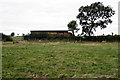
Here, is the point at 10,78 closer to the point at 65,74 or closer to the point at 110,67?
the point at 65,74

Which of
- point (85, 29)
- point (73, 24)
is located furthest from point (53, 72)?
point (73, 24)

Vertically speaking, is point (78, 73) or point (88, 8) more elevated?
point (88, 8)

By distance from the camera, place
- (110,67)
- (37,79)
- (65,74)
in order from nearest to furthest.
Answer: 1. (37,79)
2. (65,74)
3. (110,67)

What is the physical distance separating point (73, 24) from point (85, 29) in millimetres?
16510

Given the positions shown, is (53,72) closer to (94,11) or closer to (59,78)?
(59,78)

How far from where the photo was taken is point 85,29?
283ft

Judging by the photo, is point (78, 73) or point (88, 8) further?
point (88, 8)

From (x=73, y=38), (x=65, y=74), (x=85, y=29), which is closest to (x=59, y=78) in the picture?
(x=65, y=74)

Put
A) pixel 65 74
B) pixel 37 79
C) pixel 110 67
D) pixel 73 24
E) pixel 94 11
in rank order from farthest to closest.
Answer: pixel 73 24 → pixel 94 11 → pixel 110 67 → pixel 65 74 → pixel 37 79

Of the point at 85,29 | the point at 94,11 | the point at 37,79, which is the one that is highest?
the point at 94,11

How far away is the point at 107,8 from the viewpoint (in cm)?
8581

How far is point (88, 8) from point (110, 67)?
236ft

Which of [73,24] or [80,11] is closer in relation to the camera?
[80,11]

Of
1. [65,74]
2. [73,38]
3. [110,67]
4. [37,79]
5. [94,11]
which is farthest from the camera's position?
[94,11]
